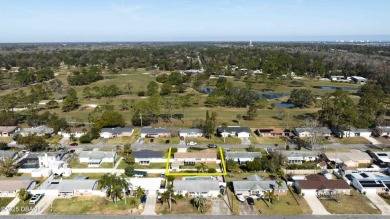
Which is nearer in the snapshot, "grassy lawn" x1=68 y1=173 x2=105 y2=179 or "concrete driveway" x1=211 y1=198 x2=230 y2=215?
"concrete driveway" x1=211 y1=198 x2=230 y2=215

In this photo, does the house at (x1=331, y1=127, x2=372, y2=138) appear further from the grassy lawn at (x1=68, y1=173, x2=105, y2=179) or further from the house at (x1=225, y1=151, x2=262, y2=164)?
the grassy lawn at (x1=68, y1=173, x2=105, y2=179)

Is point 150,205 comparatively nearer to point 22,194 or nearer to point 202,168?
point 202,168

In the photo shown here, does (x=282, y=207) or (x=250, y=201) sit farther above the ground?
(x=250, y=201)

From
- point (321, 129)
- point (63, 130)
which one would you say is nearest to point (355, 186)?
point (321, 129)

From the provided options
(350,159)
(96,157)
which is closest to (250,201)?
(350,159)

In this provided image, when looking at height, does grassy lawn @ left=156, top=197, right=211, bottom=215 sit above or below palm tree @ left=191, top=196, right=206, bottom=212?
below

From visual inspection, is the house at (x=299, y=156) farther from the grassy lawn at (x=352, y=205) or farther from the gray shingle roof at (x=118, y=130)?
the gray shingle roof at (x=118, y=130)

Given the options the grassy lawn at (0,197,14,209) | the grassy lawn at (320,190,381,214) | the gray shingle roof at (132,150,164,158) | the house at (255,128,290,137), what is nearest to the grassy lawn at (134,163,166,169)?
the gray shingle roof at (132,150,164,158)
